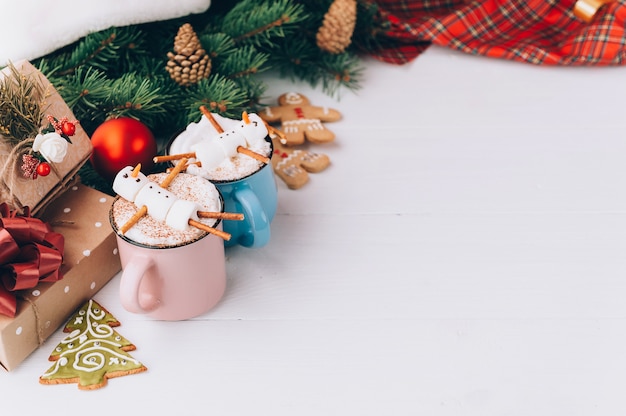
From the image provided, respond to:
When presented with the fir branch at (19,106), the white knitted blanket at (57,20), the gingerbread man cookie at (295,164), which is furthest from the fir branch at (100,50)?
the gingerbread man cookie at (295,164)

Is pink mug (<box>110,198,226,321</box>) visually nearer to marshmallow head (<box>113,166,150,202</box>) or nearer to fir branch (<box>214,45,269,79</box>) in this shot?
marshmallow head (<box>113,166,150,202</box>)

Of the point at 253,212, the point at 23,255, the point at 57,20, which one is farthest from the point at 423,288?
the point at 57,20

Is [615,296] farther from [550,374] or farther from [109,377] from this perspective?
[109,377]

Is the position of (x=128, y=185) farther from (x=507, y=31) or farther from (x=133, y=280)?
(x=507, y=31)

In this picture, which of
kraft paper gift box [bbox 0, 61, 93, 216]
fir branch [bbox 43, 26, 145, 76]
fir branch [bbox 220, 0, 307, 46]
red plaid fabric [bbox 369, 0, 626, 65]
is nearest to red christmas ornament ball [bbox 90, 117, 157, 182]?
kraft paper gift box [bbox 0, 61, 93, 216]

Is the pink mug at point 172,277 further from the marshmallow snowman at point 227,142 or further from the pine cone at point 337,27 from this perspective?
the pine cone at point 337,27
